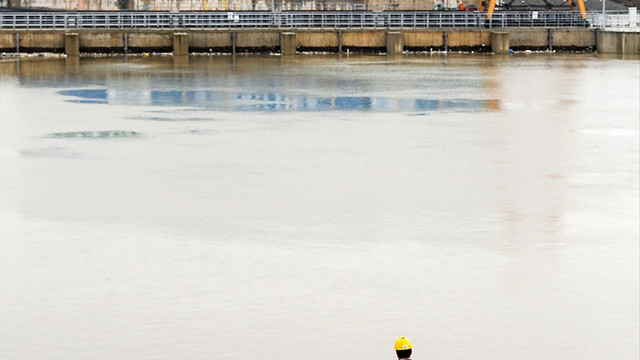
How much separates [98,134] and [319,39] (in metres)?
41.4

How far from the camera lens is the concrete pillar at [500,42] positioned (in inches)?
2904

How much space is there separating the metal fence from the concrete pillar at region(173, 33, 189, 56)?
4.12m

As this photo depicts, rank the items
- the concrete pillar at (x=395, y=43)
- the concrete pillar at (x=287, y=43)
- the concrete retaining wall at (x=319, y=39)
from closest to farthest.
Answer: the concrete retaining wall at (x=319, y=39)
the concrete pillar at (x=287, y=43)
the concrete pillar at (x=395, y=43)

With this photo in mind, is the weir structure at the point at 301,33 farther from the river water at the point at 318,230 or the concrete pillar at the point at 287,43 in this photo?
the river water at the point at 318,230

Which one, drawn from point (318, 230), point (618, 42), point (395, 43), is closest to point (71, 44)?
point (395, 43)

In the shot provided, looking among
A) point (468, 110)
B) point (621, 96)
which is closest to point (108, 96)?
point (468, 110)

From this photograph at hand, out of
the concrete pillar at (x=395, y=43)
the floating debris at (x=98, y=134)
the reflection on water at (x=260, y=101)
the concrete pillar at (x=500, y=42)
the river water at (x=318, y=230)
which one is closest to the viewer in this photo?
the river water at (x=318, y=230)

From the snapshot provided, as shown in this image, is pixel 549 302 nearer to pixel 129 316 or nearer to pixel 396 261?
pixel 396 261

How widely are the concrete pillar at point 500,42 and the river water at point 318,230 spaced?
31.7 meters

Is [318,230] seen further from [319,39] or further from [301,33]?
[319,39]

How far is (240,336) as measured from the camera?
1485 centimetres

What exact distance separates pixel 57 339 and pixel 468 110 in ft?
88.9

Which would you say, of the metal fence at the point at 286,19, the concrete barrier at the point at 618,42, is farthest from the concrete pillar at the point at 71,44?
the concrete barrier at the point at 618,42

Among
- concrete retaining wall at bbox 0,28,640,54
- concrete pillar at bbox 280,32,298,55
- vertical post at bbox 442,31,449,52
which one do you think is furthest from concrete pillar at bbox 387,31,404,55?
concrete pillar at bbox 280,32,298,55
